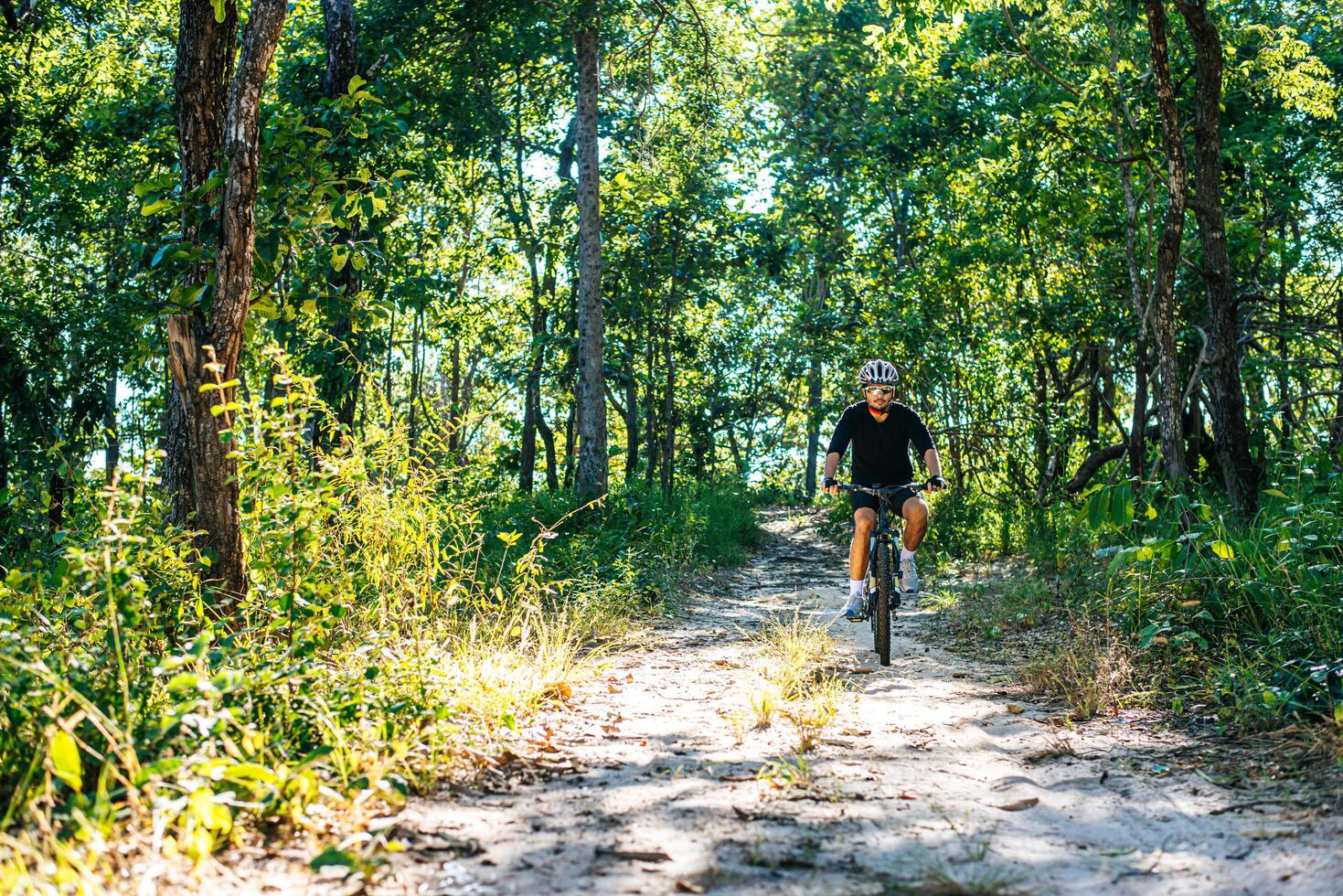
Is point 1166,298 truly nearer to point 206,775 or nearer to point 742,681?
point 742,681

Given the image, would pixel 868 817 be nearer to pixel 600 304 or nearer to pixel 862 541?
pixel 862 541

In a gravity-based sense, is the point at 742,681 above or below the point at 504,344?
below

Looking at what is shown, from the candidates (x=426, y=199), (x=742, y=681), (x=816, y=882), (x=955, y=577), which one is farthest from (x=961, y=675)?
(x=426, y=199)

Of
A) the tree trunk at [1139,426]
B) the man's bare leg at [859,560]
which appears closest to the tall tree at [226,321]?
the man's bare leg at [859,560]

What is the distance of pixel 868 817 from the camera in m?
4.07

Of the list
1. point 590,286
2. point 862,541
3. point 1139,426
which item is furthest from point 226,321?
point 1139,426

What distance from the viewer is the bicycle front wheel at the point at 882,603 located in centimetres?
772

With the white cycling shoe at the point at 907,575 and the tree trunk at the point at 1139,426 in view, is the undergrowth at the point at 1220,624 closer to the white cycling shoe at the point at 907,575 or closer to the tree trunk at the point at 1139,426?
the white cycling shoe at the point at 907,575

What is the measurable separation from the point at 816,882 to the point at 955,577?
9.43m

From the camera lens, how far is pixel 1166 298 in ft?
32.6

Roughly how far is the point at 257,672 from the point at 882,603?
4750 mm

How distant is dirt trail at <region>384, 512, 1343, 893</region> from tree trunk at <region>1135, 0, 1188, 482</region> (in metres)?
4.30

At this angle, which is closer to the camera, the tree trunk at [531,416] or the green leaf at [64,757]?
the green leaf at [64,757]

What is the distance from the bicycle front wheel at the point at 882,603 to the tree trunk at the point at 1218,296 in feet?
11.5
